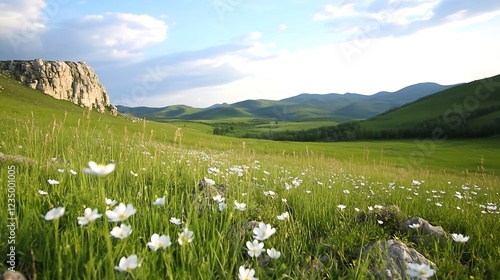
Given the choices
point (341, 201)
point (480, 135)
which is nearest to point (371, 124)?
point (480, 135)

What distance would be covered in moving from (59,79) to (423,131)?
109680mm

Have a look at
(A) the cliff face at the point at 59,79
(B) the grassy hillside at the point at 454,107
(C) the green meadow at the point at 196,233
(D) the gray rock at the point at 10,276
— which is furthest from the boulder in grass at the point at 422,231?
(B) the grassy hillside at the point at 454,107

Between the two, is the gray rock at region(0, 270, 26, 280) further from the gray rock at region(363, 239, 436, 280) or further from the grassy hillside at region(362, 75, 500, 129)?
the grassy hillside at region(362, 75, 500, 129)

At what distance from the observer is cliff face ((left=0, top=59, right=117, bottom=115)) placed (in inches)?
2928

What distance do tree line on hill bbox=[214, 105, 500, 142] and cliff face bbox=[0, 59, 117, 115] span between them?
74.4m

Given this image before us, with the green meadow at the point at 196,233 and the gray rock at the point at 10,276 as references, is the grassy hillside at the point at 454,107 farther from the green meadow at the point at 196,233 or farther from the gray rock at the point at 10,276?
the gray rock at the point at 10,276

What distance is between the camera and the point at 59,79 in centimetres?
7875

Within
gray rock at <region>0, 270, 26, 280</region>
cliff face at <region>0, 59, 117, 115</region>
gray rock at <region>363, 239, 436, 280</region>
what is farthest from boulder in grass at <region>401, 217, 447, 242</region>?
cliff face at <region>0, 59, 117, 115</region>

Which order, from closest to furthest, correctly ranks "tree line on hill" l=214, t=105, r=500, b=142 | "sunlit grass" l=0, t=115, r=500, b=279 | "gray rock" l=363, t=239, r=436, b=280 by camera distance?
"sunlit grass" l=0, t=115, r=500, b=279 → "gray rock" l=363, t=239, r=436, b=280 → "tree line on hill" l=214, t=105, r=500, b=142

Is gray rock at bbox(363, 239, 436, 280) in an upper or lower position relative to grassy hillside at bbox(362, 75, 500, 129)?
lower

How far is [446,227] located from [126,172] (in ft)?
18.3

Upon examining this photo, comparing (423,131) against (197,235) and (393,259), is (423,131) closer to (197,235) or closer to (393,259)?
(393,259)

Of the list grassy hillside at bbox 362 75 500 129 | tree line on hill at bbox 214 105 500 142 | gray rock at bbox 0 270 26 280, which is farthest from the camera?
grassy hillside at bbox 362 75 500 129

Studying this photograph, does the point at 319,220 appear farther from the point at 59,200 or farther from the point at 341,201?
the point at 59,200
